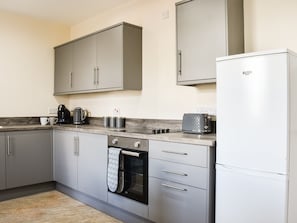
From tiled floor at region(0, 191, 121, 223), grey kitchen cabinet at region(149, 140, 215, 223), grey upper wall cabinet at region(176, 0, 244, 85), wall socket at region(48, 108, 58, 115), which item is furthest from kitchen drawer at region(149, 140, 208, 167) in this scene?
wall socket at region(48, 108, 58, 115)

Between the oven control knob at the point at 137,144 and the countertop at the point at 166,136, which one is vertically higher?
the countertop at the point at 166,136

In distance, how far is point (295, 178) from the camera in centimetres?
185

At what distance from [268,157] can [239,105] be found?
14.9 inches

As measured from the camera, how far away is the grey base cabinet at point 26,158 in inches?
141

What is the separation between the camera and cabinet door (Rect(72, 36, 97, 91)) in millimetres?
3730

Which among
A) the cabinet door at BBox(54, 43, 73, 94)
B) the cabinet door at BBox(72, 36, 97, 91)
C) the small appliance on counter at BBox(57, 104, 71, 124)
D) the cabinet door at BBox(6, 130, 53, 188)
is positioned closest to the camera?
the cabinet door at BBox(6, 130, 53, 188)

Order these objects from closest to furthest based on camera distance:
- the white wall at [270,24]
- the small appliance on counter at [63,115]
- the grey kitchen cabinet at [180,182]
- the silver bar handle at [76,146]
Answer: the grey kitchen cabinet at [180,182], the white wall at [270,24], the silver bar handle at [76,146], the small appliance on counter at [63,115]

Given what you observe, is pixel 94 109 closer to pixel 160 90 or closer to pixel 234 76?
pixel 160 90

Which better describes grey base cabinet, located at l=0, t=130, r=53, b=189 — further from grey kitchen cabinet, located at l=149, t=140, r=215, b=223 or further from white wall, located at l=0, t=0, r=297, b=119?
grey kitchen cabinet, located at l=149, t=140, r=215, b=223

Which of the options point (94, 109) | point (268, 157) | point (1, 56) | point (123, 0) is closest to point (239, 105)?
point (268, 157)

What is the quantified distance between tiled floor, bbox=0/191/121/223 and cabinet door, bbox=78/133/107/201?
0.20m

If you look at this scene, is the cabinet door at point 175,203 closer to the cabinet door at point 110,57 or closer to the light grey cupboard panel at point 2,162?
the cabinet door at point 110,57

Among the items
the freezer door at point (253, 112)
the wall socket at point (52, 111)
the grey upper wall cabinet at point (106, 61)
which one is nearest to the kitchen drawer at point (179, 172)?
the freezer door at point (253, 112)

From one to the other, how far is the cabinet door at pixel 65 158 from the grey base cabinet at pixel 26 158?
112 mm
